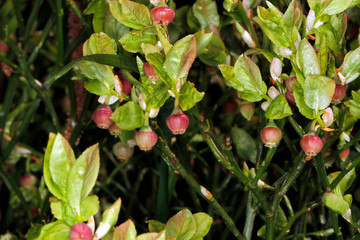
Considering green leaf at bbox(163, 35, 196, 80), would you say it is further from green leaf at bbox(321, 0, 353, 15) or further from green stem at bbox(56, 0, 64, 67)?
green stem at bbox(56, 0, 64, 67)

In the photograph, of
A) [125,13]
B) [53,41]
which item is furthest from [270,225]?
[53,41]

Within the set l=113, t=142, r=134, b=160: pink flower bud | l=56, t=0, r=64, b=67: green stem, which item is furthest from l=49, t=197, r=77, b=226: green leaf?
l=56, t=0, r=64, b=67: green stem

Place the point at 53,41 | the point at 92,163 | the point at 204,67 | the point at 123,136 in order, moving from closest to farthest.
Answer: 1. the point at 92,163
2. the point at 123,136
3. the point at 204,67
4. the point at 53,41

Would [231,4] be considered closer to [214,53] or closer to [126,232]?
[214,53]

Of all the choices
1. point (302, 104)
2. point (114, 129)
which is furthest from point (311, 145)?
point (114, 129)

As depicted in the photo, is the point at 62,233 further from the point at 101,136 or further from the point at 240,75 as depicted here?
the point at 101,136

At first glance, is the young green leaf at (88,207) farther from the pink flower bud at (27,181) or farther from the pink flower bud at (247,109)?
the pink flower bud at (27,181)
